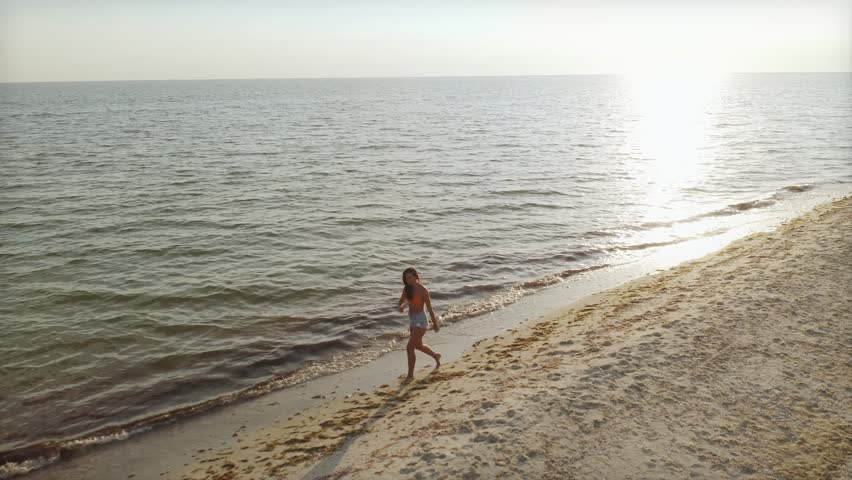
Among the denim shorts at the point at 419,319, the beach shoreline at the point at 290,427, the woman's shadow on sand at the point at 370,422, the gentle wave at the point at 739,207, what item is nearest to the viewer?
the woman's shadow on sand at the point at 370,422

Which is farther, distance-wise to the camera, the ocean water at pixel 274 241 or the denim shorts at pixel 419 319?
the ocean water at pixel 274 241

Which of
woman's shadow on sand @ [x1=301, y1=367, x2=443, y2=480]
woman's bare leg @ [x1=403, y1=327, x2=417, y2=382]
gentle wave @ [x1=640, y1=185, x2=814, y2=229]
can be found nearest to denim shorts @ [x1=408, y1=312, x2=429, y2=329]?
woman's bare leg @ [x1=403, y1=327, x2=417, y2=382]

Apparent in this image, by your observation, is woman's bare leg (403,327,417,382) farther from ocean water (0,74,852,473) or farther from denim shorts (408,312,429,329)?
ocean water (0,74,852,473)

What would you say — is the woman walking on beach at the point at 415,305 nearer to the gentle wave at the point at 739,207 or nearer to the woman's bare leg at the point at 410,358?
the woman's bare leg at the point at 410,358

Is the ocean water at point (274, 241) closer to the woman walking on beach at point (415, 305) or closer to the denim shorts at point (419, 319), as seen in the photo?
the woman walking on beach at point (415, 305)

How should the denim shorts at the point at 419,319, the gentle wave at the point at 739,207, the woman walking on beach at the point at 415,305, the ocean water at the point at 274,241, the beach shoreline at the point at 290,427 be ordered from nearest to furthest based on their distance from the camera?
1. the beach shoreline at the point at 290,427
2. the woman walking on beach at the point at 415,305
3. the denim shorts at the point at 419,319
4. the ocean water at the point at 274,241
5. the gentle wave at the point at 739,207

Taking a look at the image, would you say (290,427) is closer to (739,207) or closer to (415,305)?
(415,305)

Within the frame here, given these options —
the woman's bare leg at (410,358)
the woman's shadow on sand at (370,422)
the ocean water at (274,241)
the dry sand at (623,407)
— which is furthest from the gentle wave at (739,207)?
the woman's shadow on sand at (370,422)

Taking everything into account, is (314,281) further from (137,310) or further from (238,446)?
(238,446)

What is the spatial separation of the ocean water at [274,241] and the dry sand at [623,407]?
7.75 ft

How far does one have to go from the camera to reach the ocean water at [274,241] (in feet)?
32.6

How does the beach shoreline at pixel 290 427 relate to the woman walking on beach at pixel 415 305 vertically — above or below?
below

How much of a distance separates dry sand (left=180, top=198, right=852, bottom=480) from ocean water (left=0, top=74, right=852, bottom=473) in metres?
2.36

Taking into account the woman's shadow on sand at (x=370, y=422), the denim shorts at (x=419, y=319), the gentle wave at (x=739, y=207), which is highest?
the denim shorts at (x=419, y=319)
